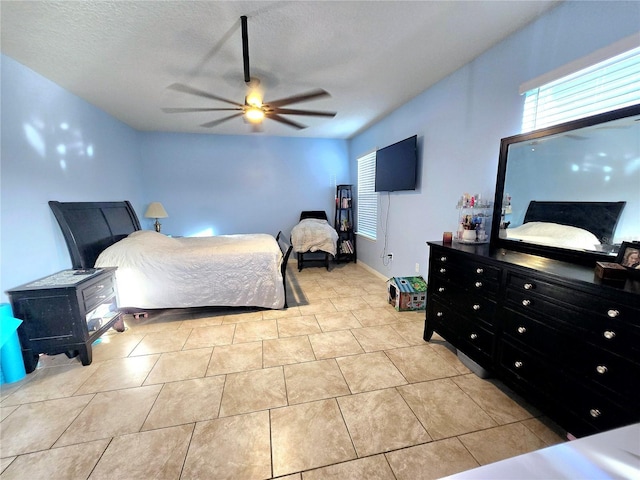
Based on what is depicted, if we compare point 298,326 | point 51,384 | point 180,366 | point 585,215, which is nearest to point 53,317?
point 51,384

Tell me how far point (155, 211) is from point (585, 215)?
531 centimetres

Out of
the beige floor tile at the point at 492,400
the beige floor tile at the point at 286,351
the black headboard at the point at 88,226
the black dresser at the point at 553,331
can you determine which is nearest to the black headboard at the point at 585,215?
the black dresser at the point at 553,331

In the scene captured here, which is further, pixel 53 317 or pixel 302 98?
pixel 302 98

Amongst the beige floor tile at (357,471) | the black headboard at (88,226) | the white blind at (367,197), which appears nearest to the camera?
the beige floor tile at (357,471)

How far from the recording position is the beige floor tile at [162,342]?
7.60 feet

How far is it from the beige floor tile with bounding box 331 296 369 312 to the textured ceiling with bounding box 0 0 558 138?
8.48 ft

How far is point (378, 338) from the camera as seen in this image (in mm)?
2459

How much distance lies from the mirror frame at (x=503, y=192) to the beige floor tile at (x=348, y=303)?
1647 millimetres

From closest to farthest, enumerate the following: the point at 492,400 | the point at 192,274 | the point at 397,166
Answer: the point at 492,400
the point at 192,274
the point at 397,166

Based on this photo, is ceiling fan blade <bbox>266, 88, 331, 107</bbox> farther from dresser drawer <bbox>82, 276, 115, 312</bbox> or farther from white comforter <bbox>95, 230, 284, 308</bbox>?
dresser drawer <bbox>82, 276, 115, 312</bbox>

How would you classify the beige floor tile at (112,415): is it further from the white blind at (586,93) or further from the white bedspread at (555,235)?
the white blind at (586,93)

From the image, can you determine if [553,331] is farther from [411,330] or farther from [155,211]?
[155,211]

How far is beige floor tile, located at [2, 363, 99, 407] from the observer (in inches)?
69.7

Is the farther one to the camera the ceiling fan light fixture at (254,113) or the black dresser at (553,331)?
the ceiling fan light fixture at (254,113)
